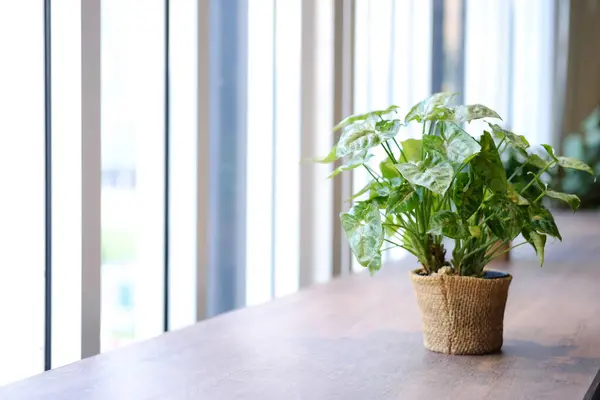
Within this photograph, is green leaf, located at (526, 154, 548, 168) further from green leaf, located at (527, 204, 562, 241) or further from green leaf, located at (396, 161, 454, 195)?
green leaf, located at (396, 161, 454, 195)

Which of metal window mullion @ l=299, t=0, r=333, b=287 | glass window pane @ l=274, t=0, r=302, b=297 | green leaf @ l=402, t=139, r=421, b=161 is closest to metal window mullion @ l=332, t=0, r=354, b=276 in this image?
metal window mullion @ l=299, t=0, r=333, b=287

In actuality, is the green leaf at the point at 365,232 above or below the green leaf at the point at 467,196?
below

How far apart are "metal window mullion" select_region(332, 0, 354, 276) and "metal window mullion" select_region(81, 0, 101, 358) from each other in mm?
1311

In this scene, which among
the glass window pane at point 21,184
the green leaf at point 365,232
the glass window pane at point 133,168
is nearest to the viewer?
the green leaf at point 365,232

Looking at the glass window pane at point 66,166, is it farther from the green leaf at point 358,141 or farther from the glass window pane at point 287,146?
the glass window pane at point 287,146

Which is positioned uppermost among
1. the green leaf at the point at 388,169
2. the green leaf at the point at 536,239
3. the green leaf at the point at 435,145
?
the green leaf at the point at 435,145

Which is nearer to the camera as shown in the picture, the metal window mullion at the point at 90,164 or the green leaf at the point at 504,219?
the green leaf at the point at 504,219

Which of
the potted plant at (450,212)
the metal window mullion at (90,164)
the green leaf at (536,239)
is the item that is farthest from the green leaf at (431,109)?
the metal window mullion at (90,164)

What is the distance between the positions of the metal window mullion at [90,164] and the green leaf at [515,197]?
0.85 m

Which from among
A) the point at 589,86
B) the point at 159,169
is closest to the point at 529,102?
the point at 589,86

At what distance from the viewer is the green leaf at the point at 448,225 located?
1.22m

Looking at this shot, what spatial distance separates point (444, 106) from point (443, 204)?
0.15m

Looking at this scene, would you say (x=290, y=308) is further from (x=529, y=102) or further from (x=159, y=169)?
(x=529, y=102)

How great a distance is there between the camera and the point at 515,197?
48.8 inches
